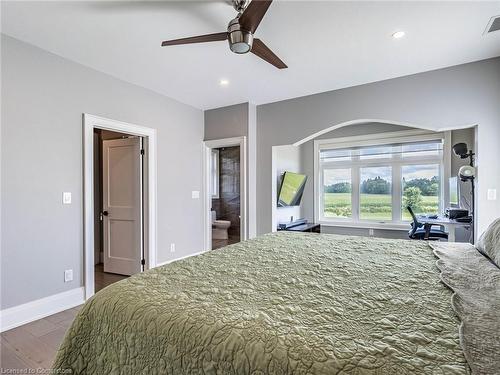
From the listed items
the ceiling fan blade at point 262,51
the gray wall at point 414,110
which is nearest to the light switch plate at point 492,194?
the gray wall at point 414,110

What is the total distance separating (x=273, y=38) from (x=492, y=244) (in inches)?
90.1

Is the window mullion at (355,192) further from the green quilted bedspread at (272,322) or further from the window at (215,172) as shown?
the green quilted bedspread at (272,322)

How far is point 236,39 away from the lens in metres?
1.84

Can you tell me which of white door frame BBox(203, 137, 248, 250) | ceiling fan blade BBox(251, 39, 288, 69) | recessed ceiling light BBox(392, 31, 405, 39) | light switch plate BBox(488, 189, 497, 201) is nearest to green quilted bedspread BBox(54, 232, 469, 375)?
ceiling fan blade BBox(251, 39, 288, 69)

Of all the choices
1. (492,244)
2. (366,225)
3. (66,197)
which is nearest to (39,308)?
(66,197)

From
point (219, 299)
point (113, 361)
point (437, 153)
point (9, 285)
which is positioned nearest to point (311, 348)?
point (219, 299)

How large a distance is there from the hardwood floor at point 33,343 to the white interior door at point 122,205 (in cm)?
127

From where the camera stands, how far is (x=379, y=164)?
217 inches

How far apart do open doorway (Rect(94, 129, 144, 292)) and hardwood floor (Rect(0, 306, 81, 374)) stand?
1.08m

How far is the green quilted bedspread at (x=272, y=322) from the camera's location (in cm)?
72

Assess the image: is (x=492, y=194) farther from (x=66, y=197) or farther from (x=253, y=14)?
(x=66, y=197)

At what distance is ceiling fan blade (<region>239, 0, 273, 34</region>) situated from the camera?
5.20ft

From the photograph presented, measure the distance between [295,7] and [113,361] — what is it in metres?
2.47

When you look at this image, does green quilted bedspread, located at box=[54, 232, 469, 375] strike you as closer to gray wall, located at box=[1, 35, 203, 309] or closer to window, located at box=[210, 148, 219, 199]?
gray wall, located at box=[1, 35, 203, 309]
